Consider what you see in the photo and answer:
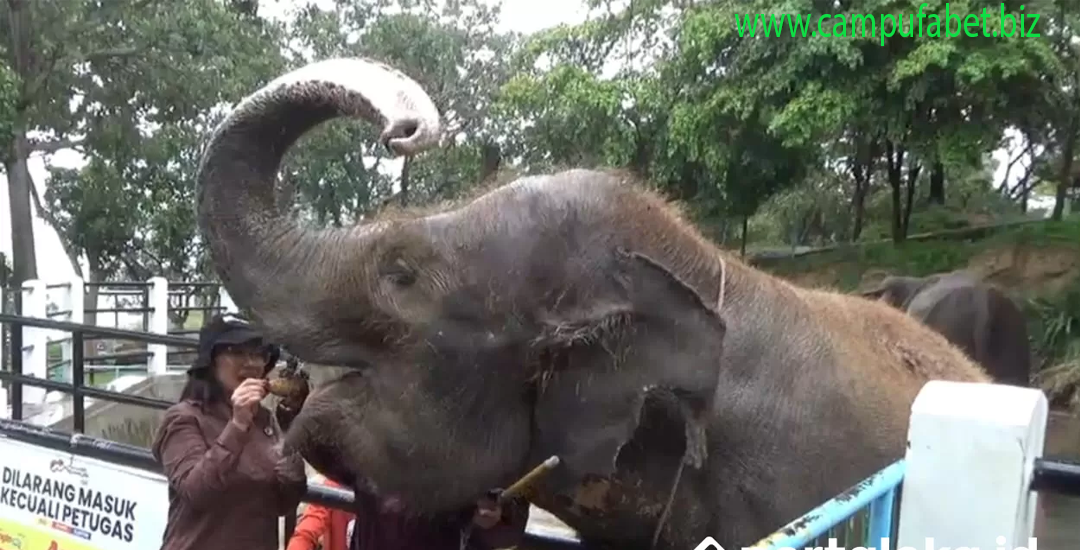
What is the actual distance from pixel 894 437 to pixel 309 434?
1.34 m

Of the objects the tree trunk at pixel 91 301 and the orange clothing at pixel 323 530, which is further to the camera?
the tree trunk at pixel 91 301

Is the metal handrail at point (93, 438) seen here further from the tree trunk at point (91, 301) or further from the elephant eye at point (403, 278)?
the tree trunk at point (91, 301)

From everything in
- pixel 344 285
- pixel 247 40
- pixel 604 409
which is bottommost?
pixel 604 409

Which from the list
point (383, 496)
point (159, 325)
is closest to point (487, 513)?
point (383, 496)

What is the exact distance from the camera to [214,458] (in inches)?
116

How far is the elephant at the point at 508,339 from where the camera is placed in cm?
242

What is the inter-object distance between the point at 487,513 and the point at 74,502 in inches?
104

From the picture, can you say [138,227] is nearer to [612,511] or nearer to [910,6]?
[910,6]

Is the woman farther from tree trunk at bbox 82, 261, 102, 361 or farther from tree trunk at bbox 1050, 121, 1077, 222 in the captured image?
tree trunk at bbox 1050, 121, 1077, 222

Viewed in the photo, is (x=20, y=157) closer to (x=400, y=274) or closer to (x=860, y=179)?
(x=860, y=179)

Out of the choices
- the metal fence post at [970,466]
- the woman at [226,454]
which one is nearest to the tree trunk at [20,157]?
the woman at [226,454]

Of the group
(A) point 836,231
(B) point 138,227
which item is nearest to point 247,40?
(B) point 138,227

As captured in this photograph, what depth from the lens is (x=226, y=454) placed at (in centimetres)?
294

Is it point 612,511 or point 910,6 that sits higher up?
point 910,6
